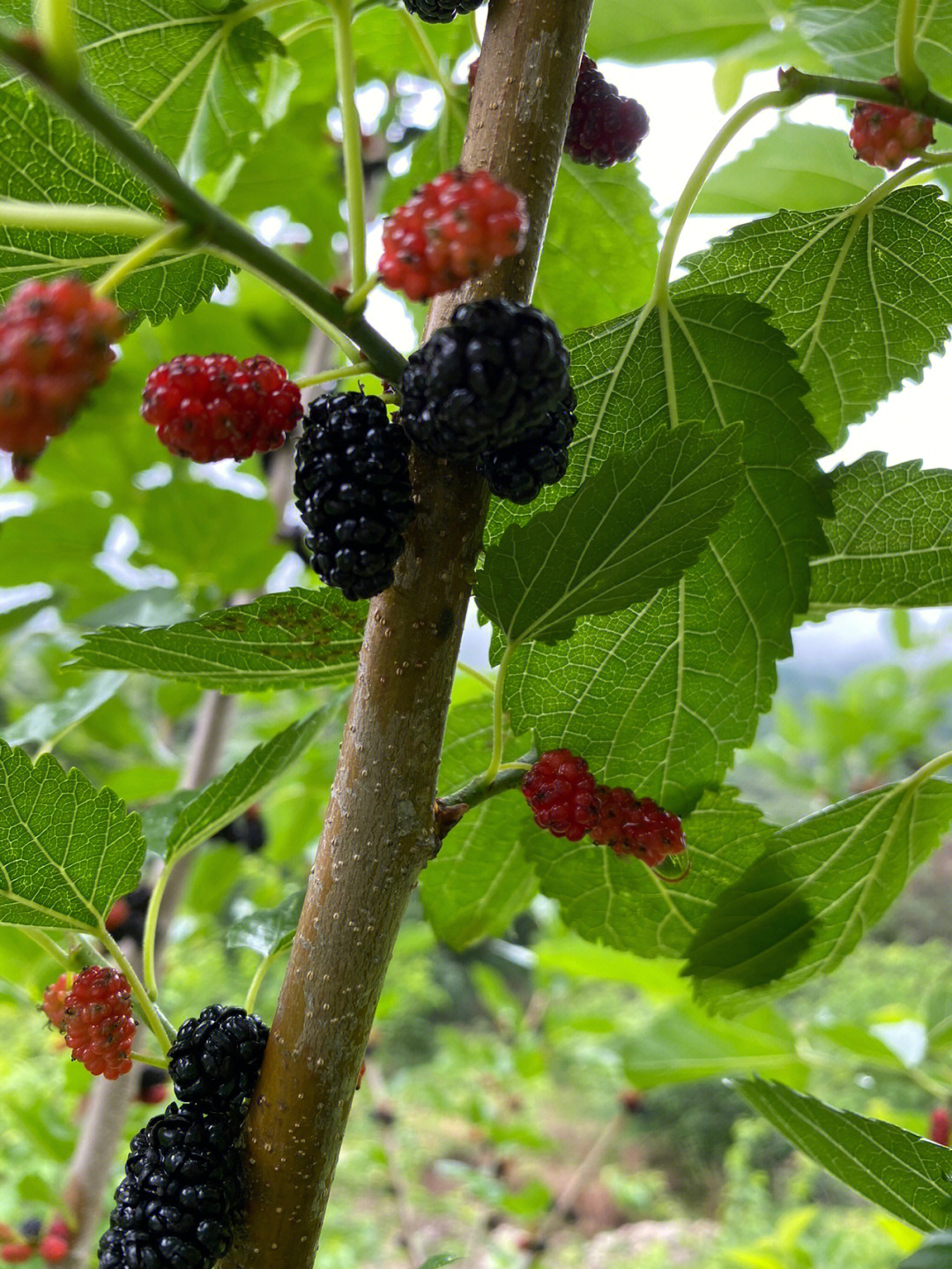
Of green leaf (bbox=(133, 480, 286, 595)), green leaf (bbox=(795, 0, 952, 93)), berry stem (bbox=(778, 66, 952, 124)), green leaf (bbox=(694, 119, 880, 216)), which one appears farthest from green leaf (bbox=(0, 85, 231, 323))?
green leaf (bbox=(133, 480, 286, 595))

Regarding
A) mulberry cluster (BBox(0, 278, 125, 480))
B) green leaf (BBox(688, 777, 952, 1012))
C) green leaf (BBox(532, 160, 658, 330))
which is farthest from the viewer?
green leaf (BBox(532, 160, 658, 330))

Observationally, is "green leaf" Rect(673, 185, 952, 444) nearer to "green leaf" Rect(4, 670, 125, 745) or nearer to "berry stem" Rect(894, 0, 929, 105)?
"berry stem" Rect(894, 0, 929, 105)

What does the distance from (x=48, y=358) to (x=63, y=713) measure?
68cm

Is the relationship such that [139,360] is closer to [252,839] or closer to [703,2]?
[252,839]

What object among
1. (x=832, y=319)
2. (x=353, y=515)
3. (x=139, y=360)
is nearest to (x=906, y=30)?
(x=832, y=319)

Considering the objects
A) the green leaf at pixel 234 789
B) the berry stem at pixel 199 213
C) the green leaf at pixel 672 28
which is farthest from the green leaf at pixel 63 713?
the green leaf at pixel 672 28

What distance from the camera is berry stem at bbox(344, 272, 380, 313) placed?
0.33 metres

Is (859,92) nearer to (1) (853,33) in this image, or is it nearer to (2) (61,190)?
(1) (853,33)

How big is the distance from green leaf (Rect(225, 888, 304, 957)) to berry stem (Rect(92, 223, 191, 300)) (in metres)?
0.38

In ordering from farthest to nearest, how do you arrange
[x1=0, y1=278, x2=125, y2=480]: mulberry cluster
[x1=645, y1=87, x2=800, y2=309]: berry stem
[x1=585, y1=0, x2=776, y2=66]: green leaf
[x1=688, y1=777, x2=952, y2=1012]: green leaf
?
[x1=585, y1=0, x2=776, y2=66]: green leaf → [x1=688, y1=777, x2=952, y2=1012]: green leaf → [x1=645, y1=87, x2=800, y2=309]: berry stem → [x1=0, y1=278, x2=125, y2=480]: mulberry cluster

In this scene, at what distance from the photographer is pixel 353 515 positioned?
380 mm

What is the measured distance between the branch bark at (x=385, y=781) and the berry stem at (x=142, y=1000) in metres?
0.08

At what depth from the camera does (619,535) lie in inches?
16.4

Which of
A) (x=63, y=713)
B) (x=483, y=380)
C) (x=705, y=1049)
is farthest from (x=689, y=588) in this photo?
(x=705, y=1049)
